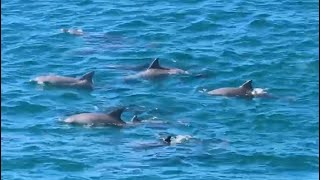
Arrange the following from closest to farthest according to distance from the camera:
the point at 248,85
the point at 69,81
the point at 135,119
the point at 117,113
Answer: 1. the point at 117,113
2. the point at 135,119
3. the point at 248,85
4. the point at 69,81

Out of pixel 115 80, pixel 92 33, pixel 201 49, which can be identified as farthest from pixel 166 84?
pixel 92 33

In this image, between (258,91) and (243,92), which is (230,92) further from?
(258,91)

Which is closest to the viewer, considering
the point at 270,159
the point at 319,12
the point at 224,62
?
the point at 270,159

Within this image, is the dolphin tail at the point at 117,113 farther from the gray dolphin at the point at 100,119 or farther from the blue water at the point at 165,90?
the blue water at the point at 165,90

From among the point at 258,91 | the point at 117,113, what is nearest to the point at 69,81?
the point at 117,113

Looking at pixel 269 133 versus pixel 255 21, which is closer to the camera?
pixel 269 133

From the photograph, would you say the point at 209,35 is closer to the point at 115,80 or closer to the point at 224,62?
the point at 224,62

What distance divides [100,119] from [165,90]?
3492 millimetres

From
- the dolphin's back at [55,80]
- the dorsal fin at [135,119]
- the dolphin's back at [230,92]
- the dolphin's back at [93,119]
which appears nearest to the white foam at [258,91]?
the dolphin's back at [230,92]

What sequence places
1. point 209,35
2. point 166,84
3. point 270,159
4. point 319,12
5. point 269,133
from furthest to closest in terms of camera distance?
point 319,12 < point 209,35 < point 166,84 < point 269,133 < point 270,159

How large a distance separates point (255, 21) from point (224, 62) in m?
4.77

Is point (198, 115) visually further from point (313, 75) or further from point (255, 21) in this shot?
point (255, 21)

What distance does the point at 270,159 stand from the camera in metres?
26.1

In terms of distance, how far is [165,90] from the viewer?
31859 millimetres
